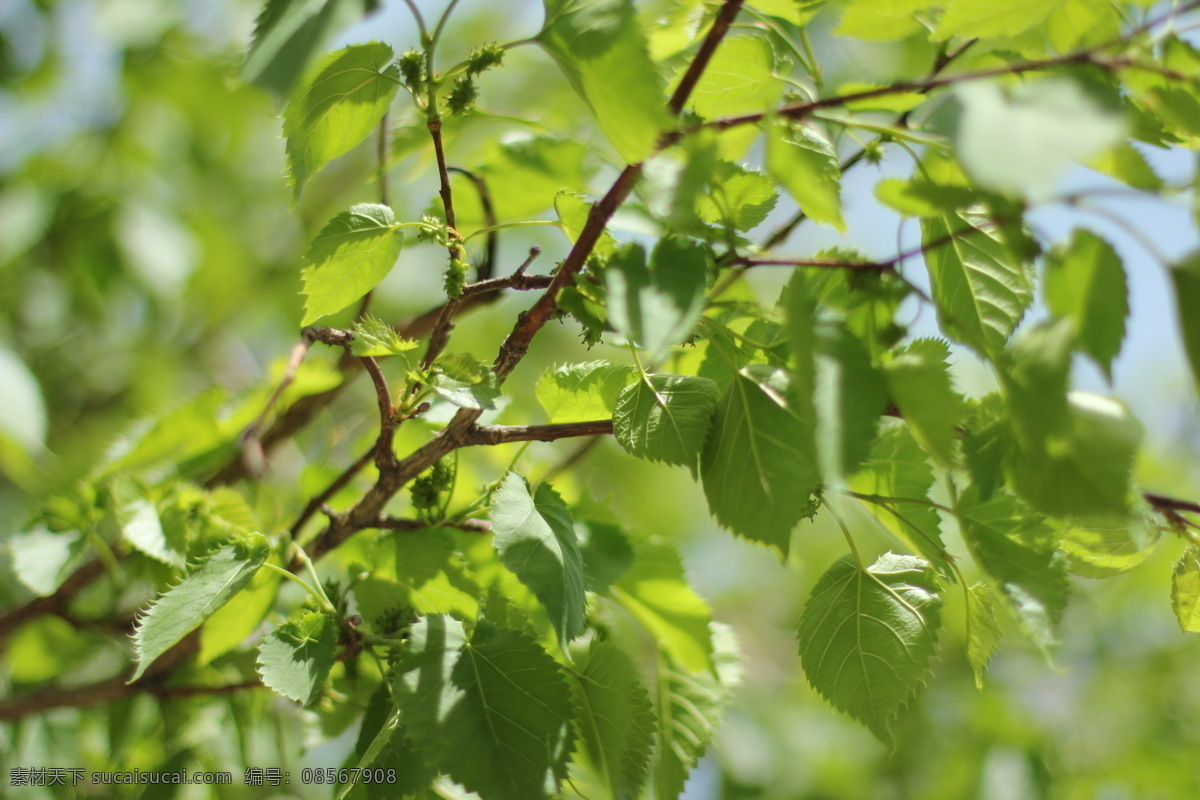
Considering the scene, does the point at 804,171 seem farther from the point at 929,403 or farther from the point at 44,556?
the point at 44,556

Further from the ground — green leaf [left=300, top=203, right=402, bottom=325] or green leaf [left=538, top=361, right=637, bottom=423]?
green leaf [left=300, top=203, right=402, bottom=325]

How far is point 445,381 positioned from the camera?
475 mm

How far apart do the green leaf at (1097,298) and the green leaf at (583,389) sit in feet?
0.88

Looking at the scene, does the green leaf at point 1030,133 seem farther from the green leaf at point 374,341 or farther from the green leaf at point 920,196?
the green leaf at point 374,341

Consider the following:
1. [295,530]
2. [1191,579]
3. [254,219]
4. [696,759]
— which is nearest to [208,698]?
[295,530]

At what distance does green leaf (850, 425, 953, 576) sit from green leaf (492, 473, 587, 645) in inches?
7.5

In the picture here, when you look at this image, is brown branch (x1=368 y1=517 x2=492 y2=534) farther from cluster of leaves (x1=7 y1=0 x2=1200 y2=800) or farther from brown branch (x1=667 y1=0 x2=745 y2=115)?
brown branch (x1=667 y1=0 x2=745 y2=115)

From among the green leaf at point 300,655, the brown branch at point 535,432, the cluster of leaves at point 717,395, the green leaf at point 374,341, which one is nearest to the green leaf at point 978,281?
the cluster of leaves at point 717,395

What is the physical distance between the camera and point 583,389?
0.58 meters

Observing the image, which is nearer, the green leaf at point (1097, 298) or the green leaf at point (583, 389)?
the green leaf at point (1097, 298)

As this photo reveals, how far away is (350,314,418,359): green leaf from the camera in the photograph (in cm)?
47

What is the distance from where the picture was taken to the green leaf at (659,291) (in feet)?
1.19

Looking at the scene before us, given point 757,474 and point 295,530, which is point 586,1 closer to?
point 757,474

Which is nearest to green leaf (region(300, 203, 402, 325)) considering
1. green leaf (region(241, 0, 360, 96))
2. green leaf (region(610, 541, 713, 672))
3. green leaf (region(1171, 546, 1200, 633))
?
green leaf (region(241, 0, 360, 96))
